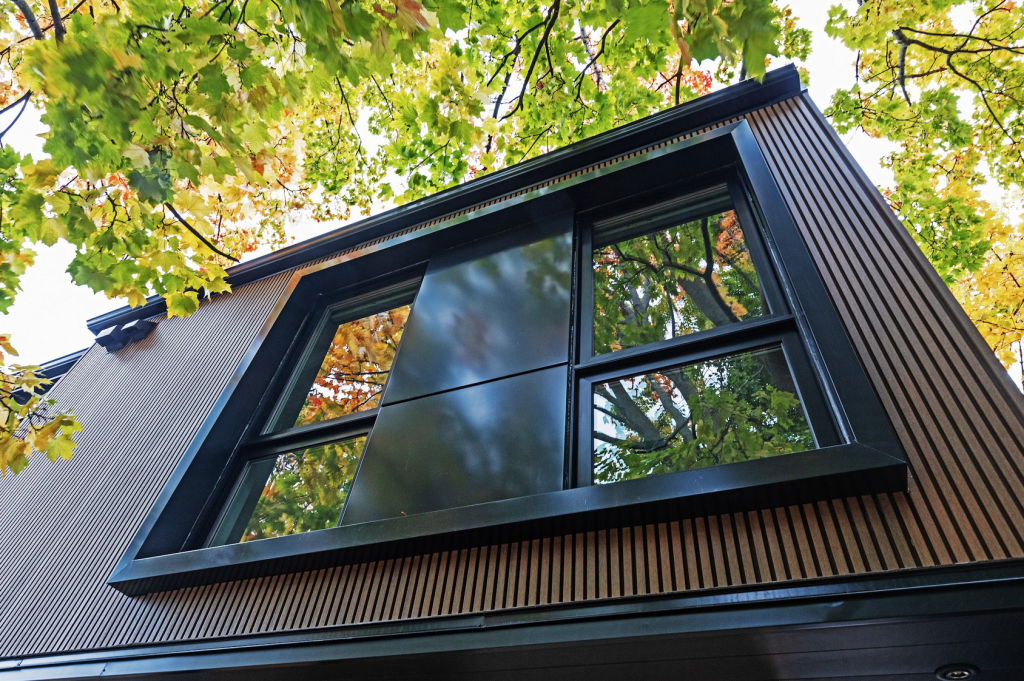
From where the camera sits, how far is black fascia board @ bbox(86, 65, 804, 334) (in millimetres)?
4406

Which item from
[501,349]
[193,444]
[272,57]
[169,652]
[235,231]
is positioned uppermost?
[235,231]

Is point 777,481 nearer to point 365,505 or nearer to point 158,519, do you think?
point 365,505

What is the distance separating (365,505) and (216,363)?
111 inches

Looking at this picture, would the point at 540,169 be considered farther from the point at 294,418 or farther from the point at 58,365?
the point at 58,365

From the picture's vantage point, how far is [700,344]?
10.7 feet

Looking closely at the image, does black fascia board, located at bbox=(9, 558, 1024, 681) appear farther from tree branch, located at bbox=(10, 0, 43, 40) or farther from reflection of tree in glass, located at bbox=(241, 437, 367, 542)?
tree branch, located at bbox=(10, 0, 43, 40)

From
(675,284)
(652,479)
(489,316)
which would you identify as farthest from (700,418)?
(489,316)

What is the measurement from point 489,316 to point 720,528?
2383mm

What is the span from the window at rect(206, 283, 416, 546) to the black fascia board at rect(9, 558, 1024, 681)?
0.87 metres

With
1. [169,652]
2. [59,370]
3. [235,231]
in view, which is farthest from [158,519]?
[235,231]

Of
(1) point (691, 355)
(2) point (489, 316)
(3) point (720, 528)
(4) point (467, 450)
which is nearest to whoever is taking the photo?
(3) point (720, 528)

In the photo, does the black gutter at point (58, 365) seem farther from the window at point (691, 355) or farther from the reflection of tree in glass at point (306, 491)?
the window at point (691, 355)

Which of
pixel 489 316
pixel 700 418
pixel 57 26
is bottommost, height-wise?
pixel 700 418

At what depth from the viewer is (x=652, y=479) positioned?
2.46m
